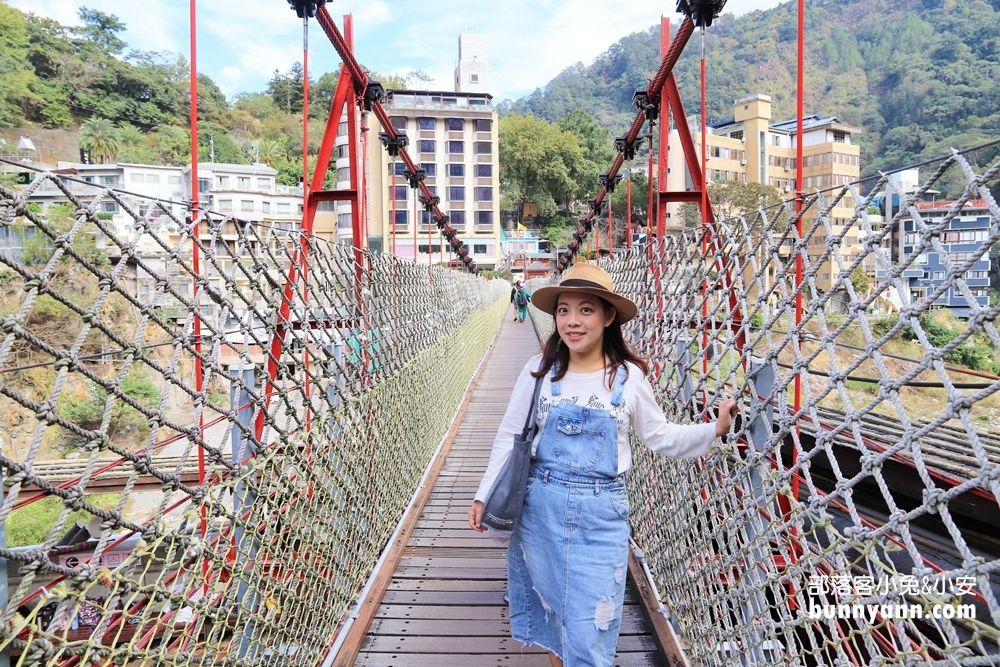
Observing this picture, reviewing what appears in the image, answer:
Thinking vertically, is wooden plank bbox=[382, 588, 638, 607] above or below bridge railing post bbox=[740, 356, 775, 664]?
below

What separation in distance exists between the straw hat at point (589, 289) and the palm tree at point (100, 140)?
3468cm

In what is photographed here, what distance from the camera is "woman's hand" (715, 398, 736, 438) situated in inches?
50.2

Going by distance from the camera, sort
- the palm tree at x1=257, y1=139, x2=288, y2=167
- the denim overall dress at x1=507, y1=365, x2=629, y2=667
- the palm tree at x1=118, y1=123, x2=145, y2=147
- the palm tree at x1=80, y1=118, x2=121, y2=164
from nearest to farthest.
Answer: the denim overall dress at x1=507, y1=365, x2=629, y2=667 < the palm tree at x1=80, y1=118, x2=121, y2=164 < the palm tree at x1=118, y1=123, x2=145, y2=147 < the palm tree at x1=257, y1=139, x2=288, y2=167

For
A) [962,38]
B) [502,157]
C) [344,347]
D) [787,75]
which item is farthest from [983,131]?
[787,75]

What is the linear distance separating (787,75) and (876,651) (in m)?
75.6

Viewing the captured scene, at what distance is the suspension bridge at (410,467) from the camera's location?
0.80 m

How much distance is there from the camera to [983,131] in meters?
24.8

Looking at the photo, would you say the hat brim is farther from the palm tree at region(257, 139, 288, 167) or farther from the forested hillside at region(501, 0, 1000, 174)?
the palm tree at region(257, 139, 288, 167)

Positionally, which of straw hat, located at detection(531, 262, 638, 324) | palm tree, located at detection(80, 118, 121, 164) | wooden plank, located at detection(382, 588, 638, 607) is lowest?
wooden plank, located at detection(382, 588, 638, 607)

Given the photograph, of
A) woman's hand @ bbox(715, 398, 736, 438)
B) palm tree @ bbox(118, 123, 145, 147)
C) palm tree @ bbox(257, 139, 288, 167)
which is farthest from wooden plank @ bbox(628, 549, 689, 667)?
palm tree @ bbox(257, 139, 288, 167)

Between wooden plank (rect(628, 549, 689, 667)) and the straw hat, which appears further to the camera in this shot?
wooden plank (rect(628, 549, 689, 667))

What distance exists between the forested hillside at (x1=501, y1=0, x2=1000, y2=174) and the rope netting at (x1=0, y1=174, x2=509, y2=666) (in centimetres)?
1795

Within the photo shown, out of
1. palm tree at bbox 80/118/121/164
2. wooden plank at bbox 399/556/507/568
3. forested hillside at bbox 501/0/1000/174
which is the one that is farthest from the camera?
forested hillside at bbox 501/0/1000/174

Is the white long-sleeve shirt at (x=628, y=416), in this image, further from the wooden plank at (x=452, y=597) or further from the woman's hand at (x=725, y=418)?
the wooden plank at (x=452, y=597)
